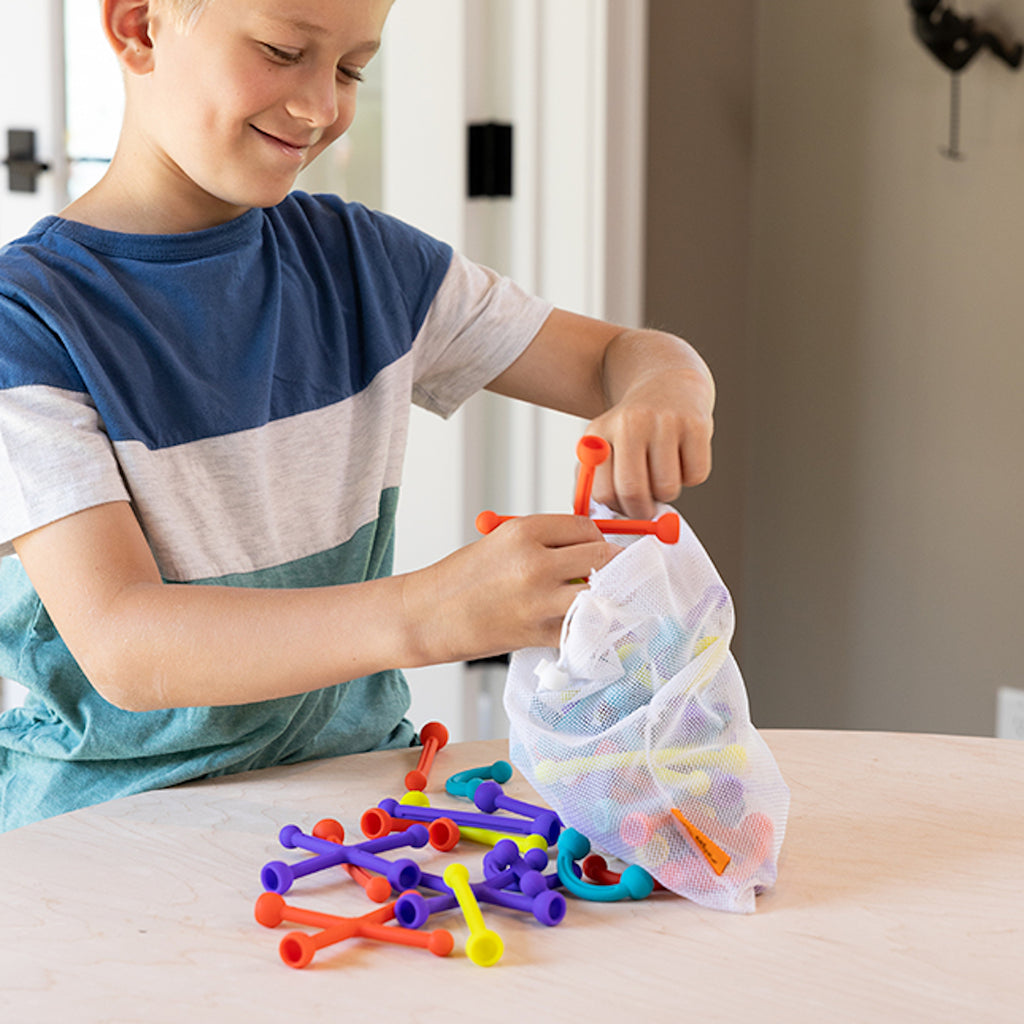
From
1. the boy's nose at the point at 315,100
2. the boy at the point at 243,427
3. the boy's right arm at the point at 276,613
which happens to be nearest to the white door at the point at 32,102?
the boy at the point at 243,427

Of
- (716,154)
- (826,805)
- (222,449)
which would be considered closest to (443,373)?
(222,449)

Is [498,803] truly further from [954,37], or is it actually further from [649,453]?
[954,37]

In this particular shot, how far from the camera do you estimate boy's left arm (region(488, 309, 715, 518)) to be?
0.78 m

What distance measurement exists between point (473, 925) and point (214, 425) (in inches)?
17.2

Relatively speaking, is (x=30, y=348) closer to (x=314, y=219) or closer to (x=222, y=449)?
(x=222, y=449)

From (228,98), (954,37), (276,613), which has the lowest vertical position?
(276,613)

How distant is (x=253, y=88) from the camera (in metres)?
0.82

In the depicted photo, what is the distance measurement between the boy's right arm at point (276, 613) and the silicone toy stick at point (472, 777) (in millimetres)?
132

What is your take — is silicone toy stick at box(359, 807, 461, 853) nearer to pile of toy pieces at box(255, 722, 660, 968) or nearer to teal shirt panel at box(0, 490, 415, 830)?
pile of toy pieces at box(255, 722, 660, 968)

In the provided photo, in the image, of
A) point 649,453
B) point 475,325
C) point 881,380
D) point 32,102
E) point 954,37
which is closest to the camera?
point 649,453

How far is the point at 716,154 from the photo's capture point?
6.62 feet

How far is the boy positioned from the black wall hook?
3.29 feet

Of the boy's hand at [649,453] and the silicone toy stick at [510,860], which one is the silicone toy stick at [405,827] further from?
the boy's hand at [649,453]

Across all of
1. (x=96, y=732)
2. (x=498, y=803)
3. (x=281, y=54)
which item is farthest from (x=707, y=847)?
(x=281, y=54)
